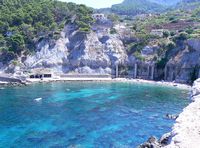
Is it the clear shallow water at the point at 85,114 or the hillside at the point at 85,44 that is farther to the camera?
the hillside at the point at 85,44

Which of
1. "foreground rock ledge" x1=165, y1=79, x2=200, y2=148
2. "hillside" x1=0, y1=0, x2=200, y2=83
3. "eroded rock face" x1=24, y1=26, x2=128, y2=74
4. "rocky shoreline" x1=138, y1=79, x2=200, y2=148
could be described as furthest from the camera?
"eroded rock face" x1=24, y1=26, x2=128, y2=74

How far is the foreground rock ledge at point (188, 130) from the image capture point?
3024 centimetres

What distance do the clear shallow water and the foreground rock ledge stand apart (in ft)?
14.7

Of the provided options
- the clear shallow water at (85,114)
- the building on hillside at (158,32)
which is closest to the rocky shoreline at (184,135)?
the clear shallow water at (85,114)

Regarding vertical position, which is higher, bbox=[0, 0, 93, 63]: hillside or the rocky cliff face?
bbox=[0, 0, 93, 63]: hillside

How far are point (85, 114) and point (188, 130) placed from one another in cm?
2180

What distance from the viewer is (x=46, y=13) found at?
108 meters

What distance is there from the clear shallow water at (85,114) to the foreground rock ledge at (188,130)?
4.47 metres

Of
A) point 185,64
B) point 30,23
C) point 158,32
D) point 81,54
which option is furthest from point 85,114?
point 30,23

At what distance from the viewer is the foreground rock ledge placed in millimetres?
30237

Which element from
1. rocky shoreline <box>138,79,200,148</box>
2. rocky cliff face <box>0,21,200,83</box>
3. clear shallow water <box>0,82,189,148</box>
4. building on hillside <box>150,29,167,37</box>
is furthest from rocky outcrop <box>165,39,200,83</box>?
rocky shoreline <box>138,79,200,148</box>

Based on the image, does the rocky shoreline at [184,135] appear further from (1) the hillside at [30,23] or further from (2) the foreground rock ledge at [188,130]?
(1) the hillside at [30,23]

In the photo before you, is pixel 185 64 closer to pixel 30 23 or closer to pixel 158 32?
pixel 158 32

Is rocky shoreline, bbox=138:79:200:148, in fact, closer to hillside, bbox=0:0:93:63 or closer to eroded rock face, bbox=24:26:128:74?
eroded rock face, bbox=24:26:128:74
